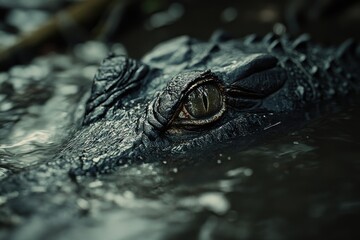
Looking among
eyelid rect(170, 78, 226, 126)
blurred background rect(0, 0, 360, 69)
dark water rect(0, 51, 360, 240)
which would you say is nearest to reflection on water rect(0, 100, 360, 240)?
dark water rect(0, 51, 360, 240)

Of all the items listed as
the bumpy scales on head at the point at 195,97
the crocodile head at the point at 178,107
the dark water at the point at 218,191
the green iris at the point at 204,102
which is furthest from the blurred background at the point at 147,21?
the green iris at the point at 204,102

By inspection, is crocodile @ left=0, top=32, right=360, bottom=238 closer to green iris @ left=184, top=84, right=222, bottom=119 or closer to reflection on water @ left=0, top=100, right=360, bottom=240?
green iris @ left=184, top=84, right=222, bottom=119

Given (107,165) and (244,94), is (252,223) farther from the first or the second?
(244,94)

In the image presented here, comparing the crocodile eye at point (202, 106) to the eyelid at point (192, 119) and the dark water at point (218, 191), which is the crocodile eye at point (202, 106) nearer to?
the eyelid at point (192, 119)

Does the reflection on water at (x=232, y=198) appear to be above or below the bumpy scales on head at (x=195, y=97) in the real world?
below

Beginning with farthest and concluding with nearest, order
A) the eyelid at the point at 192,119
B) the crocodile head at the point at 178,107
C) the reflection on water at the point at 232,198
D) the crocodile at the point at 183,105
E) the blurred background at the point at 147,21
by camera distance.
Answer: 1. the blurred background at the point at 147,21
2. the eyelid at the point at 192,119
3. the crocodile head at the point at 178,107
4. the crocodile at the point at 183,105
5. the reflection on water at the point at 232,198

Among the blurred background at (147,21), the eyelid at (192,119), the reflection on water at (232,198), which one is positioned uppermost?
the blurred background at (147,21)

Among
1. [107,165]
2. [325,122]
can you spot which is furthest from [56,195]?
[325,122]

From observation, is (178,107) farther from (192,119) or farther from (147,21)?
(147,21)
